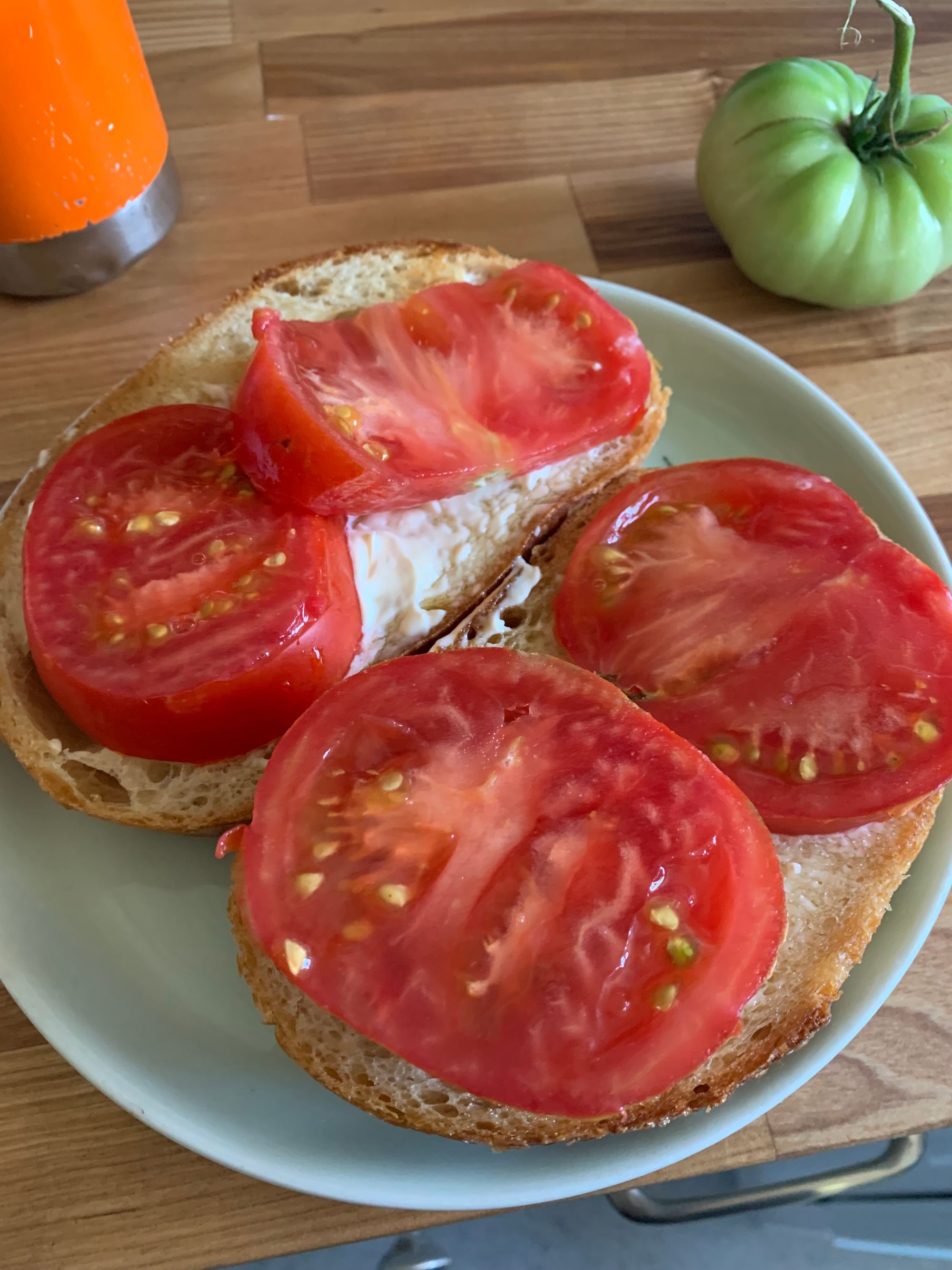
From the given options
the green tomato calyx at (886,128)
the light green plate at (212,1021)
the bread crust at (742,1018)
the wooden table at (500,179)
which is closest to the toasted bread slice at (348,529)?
the light green plate at (212,1021)

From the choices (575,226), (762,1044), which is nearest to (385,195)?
(575,226)

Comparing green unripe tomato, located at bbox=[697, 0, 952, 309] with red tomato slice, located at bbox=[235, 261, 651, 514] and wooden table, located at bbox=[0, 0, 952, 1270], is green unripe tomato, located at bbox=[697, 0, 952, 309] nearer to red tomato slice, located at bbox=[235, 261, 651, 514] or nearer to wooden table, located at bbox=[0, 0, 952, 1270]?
wooden table, located at bbox=[0, 0, 952, 1270]

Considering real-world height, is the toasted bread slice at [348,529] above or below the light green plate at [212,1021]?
above

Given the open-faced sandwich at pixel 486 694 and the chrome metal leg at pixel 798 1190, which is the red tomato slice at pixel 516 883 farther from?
the chrome metal leg at pixel 798 1190

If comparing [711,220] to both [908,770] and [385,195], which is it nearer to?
[385,195]

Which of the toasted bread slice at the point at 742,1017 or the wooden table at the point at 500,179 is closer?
the toasted bread slice at the point at 742,1017

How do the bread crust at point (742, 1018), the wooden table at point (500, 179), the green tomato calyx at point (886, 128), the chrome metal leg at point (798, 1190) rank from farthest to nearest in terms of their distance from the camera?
1. the wooden table at point (500, 179)
2. the green tomato calyx at point (886, 128)
3. the chrome metal leg at point (798, 1190)
4. the bread crust at point (742, 1018)

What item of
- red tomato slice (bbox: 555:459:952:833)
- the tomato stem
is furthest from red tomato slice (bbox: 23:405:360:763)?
the tomato stem

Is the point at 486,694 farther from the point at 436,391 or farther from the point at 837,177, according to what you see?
the point at 837,177
